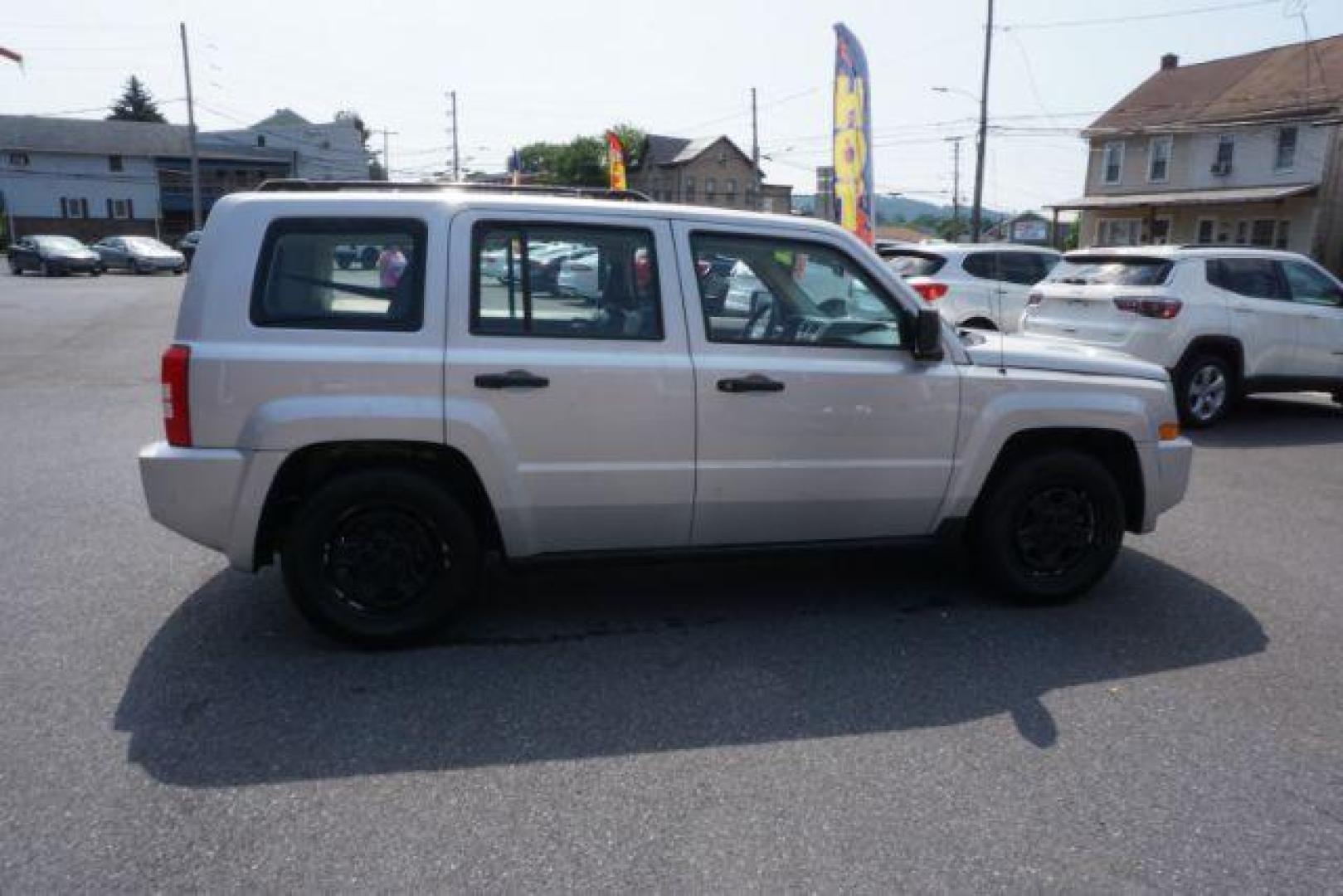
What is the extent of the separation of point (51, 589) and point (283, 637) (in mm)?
1429

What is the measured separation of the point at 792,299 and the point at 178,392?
8.58 ft

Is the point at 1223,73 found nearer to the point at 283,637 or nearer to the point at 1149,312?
the point at 1149,312

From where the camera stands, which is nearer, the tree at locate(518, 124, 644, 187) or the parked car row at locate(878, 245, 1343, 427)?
the parked car row at locate(878, 245, 1343, 427)

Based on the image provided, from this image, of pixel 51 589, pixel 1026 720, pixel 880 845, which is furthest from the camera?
pixel 51 589

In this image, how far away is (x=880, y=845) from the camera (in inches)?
114

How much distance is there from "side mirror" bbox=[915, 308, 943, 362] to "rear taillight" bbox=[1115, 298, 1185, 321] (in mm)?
6164

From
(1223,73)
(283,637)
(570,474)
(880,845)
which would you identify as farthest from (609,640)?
(1223,73)

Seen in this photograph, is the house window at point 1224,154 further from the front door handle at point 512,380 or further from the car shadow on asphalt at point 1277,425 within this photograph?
the front door handle at point 512,380

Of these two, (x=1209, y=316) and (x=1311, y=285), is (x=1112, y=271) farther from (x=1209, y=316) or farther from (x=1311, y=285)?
(x=1311, y=285)

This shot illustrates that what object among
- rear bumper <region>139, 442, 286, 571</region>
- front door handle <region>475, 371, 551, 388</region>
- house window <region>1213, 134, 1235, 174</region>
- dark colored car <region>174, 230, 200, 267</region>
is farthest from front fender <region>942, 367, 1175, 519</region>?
house window <region>1213, 134, 1235, 174</region>

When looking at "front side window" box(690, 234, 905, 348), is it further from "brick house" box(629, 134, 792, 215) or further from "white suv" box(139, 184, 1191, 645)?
"brick house" box(629, 134, 792, 215)

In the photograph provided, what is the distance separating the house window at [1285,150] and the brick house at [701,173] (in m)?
51.0

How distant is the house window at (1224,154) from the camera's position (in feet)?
109

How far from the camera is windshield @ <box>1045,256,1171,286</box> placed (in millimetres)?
9703
